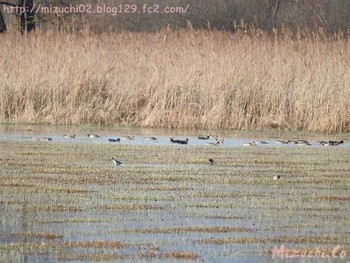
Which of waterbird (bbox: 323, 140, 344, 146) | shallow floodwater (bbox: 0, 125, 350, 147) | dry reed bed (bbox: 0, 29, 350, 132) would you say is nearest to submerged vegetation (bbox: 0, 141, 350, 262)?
shallow floodwater (bbox: 0, 125, 350, 147)

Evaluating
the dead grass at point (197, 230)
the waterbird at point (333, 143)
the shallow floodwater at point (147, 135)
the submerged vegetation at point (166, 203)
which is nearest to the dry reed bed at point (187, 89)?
the shallow floodwater at point (147, 135)

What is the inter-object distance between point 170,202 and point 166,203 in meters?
0.08

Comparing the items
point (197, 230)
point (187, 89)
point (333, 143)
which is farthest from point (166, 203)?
point (187, 89)

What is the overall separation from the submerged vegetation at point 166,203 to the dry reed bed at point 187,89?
3.51 metres

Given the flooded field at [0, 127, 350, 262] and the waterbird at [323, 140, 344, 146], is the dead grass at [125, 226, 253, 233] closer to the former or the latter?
the flooded field at [0, 127, 350, 262]

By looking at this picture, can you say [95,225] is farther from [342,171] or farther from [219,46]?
[219,46]

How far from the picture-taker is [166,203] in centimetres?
873

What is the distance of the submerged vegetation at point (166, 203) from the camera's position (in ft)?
23.0

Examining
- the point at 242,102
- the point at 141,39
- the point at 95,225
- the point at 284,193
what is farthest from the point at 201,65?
the point at 95,225

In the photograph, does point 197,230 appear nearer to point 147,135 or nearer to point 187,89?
point 147,135

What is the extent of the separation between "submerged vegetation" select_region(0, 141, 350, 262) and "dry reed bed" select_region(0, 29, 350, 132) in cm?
351

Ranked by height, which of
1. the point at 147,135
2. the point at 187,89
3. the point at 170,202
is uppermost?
the point at 187,89

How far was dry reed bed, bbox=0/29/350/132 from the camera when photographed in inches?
649

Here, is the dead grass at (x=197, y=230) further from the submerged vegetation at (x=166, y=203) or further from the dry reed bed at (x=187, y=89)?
the dry reed bed at (x=187, y=89)
